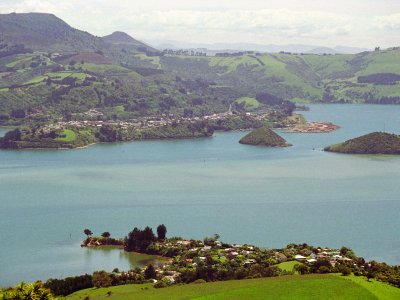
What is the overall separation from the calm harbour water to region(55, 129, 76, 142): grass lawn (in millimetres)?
4348

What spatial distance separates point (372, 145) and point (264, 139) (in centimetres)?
1520

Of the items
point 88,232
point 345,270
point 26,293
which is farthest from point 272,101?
point 26,293

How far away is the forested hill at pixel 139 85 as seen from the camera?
12619cm

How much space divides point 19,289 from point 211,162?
55887 millimetres

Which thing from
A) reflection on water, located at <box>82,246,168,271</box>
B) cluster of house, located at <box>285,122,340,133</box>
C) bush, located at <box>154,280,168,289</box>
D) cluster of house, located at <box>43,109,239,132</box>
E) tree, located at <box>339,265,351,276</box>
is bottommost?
A: reflection on water, located at <box>82,246,168,271</box>

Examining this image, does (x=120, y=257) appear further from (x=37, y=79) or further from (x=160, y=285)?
(x=37, y=79)

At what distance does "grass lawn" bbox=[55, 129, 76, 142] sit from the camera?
98.9 meters

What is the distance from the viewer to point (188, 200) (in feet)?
197

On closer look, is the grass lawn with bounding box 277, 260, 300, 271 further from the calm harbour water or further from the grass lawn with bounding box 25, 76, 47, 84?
the grass lawn with bounding box 25, 76, 47, 84

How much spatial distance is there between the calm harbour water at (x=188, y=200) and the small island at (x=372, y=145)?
2.71 m

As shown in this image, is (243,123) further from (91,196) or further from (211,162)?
(91,196)

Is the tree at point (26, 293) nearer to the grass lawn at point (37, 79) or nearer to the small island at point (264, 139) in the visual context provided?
the small island at point (264, 139)

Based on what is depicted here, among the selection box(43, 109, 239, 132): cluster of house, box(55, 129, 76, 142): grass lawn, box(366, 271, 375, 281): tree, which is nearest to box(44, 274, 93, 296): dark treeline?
box(366, 271, 375, 281): tree

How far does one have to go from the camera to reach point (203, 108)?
136250 mm
